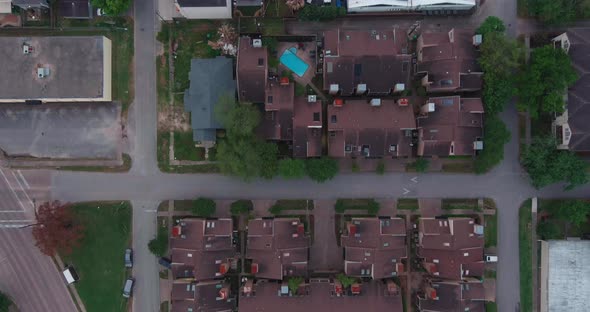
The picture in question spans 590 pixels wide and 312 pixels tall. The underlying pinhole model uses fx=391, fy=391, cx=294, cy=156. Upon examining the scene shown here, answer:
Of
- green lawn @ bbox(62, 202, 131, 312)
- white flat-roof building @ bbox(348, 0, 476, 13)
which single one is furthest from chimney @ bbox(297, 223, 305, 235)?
white flat-roof building @ bbox(348, 0, 476, 13)

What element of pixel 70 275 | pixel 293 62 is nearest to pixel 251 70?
pixel 293 62

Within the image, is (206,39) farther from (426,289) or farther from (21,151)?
(426,289)

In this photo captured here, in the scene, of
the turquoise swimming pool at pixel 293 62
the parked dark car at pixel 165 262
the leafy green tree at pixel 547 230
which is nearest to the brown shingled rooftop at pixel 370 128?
the turquoise swimming pool at pixel 293 62

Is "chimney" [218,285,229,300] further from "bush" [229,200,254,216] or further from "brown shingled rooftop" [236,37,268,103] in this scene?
"brown shingled rooftop" [236,37,268,103]

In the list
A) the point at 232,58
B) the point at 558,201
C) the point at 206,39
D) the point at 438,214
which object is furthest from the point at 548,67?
the point at 206,39

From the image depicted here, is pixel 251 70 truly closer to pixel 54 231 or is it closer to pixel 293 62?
pixel 293 62

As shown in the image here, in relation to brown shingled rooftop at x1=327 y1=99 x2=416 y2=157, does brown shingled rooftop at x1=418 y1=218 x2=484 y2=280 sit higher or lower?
lower
